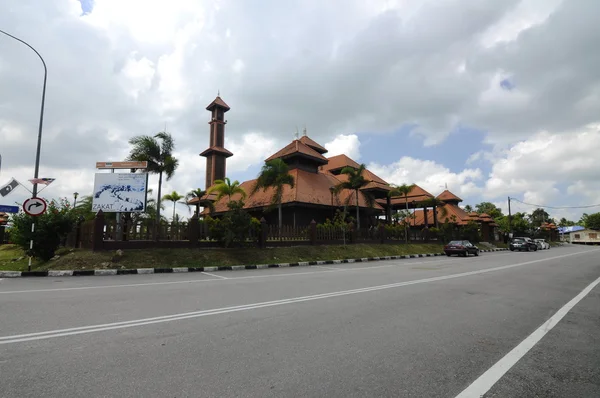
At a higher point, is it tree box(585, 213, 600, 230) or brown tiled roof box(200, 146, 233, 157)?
brown tiled roof box(200, 146, 233, 157)

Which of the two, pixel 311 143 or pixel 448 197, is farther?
pixel 448 197

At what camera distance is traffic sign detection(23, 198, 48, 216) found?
1163 centimetres

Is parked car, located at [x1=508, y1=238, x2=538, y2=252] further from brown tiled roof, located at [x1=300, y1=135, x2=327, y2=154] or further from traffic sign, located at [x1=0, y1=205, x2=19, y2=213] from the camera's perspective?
traffic sign, located at [x1=0, y1=205, x2=19, y2=213]

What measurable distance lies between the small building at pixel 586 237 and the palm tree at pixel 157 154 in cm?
9985

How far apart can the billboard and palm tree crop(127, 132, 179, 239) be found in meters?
3.43

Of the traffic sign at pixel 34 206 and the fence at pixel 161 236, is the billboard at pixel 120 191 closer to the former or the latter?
the fence at pixel 161 236

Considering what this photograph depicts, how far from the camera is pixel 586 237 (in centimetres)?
8625

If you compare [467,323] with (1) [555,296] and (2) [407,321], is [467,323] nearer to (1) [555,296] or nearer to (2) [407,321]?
(2) [407,321]

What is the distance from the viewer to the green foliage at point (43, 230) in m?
12.5

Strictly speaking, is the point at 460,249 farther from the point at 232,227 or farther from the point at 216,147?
the point at 216,147

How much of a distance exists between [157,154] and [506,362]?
19.9 metres

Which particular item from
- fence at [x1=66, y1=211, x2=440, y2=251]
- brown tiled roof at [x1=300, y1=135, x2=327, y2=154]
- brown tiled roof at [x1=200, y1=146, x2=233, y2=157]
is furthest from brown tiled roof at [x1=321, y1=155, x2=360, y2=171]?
fence at [x1=66, y1=211, x2=440, y2=251]

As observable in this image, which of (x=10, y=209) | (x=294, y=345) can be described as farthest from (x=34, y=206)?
(x=294, y=345)

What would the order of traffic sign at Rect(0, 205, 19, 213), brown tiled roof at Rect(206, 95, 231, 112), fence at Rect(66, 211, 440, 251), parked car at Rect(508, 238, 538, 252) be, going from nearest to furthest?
fence at Rect(66, 211, 440, 251) → traffic sign at Rect(0, 205, 19, 213) → parked car at Rect(508, 238, 538, 252) → brown tiled roof at Rect(206, 95, 231, 112)
